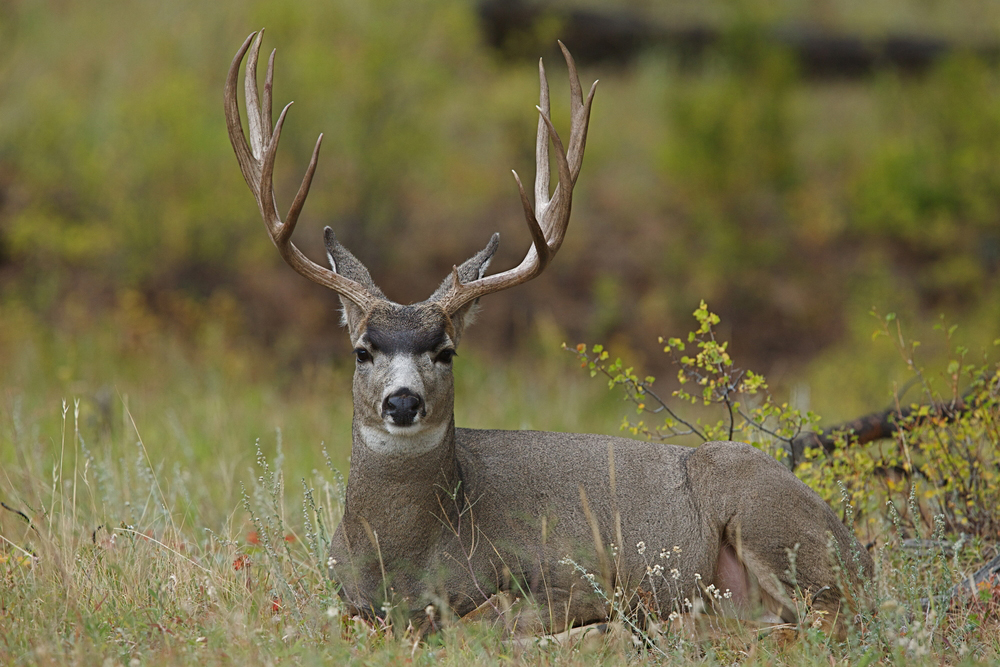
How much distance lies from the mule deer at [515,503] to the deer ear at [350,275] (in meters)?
0.01

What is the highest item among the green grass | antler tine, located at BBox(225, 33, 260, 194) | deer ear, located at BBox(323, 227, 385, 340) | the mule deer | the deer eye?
antler tine, located at BBox(225, 33, 260, 194)

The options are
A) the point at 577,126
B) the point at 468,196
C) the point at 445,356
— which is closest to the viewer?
the point at 445,356

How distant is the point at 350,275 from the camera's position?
5.21 m

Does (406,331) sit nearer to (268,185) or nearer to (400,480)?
(400,480)

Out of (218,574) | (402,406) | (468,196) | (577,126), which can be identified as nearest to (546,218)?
(577,126)

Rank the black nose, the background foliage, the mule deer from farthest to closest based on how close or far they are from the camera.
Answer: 1. the background foliage
2. the mule deer
3. the black nose

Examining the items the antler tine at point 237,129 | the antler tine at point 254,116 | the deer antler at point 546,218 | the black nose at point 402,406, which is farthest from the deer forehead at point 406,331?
the antler tine at point 254,116

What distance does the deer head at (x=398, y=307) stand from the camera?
4637 millimetres

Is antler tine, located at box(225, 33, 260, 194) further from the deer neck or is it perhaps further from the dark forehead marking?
the deer neck

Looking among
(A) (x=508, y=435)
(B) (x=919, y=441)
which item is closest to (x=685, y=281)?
(B) (x=919, y=441)

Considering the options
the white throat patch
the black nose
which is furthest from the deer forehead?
the white throat patch

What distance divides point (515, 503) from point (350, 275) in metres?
1.35

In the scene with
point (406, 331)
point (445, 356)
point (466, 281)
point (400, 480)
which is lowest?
point (400, 480)

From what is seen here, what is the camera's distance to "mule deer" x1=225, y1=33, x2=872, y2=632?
474 centimetres
